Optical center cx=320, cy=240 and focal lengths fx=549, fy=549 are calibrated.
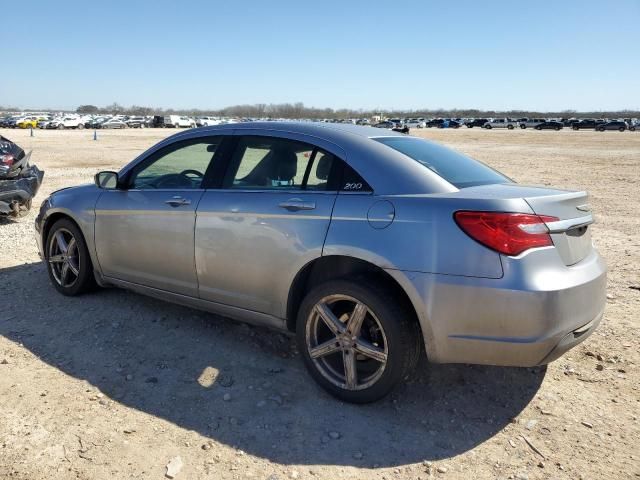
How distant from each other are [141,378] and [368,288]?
5.57 ft

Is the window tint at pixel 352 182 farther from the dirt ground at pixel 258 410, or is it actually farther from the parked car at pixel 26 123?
the parked car at pixel 26 123

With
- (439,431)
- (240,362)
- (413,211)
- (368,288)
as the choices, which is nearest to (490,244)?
(413,211)

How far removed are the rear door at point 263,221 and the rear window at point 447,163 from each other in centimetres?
55

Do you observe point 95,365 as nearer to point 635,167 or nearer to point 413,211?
point 413,211

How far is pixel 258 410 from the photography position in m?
3.33

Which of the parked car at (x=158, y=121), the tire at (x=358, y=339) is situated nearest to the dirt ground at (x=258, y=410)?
the tire at (x=358, y=339)

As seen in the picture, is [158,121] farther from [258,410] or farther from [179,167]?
[258,410]

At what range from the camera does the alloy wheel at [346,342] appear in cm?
326

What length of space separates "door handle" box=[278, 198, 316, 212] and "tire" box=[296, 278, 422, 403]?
495 mm

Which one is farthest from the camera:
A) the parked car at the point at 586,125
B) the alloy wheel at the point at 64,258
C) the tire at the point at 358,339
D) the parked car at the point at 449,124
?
the parked car at the point at 449,124

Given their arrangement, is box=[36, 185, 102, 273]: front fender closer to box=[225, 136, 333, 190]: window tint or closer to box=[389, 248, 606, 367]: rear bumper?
box=[225, 136, 333, 190]: window tint

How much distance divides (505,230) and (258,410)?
1783 millimetres

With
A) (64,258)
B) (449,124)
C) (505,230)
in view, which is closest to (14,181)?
(64,258)

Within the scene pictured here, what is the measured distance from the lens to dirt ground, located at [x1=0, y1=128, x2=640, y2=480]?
2820 millimetres
